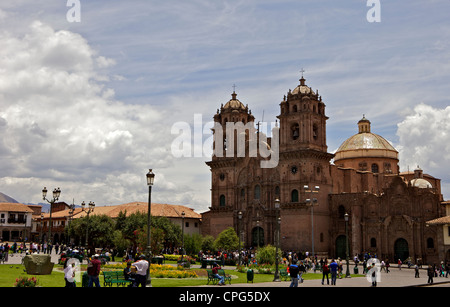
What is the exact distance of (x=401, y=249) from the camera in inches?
2245

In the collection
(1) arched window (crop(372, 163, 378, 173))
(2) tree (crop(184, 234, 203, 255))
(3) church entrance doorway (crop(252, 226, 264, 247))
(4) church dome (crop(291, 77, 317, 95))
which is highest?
(4) church dome (crop(291, 77, 317, 95))

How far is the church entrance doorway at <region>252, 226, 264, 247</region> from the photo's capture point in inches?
2512

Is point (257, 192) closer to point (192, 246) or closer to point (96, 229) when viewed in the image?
point (192, 246)

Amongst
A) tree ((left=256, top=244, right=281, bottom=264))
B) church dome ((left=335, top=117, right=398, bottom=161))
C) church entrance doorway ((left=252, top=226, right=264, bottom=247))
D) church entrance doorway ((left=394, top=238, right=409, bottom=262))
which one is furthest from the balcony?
church entrance doorway ((left=394, top=238, right=409, bottom=262))

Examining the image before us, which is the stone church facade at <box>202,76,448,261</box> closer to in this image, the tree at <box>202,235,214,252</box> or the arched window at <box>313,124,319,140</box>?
the arched window at <box>313,124,319,140</box>

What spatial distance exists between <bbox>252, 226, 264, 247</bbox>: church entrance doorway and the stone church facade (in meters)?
0.13

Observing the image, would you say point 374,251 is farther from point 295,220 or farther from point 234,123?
point 234,123

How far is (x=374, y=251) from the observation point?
5831 centimetres

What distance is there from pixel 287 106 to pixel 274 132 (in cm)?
489

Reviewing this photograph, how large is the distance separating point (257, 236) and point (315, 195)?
971 centimetres

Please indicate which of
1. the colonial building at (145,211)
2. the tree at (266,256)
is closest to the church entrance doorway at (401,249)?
the tree at (266,256)

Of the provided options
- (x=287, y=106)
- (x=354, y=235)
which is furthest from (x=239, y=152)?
(x=354, y=235)
